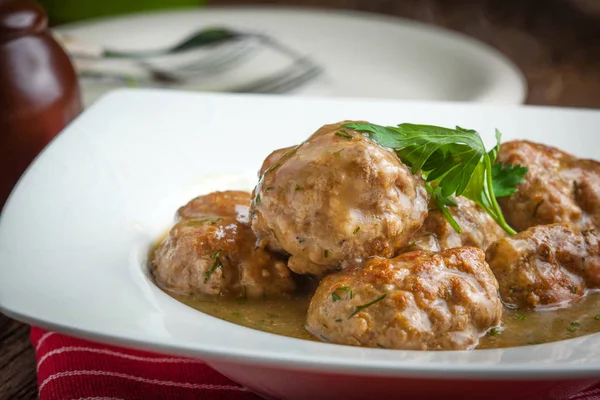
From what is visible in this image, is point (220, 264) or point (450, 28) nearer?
point (220, 264)

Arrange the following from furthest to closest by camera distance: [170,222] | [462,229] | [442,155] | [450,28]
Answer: [450,28] < [170,222] < [462,229] < [442,155]

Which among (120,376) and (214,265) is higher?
(214,265)

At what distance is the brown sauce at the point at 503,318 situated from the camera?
276 centimetres

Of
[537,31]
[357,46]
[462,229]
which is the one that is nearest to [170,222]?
[462,229]

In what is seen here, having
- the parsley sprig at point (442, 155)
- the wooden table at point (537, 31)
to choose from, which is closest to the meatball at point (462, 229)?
the parsley sprig at point (442, 155)

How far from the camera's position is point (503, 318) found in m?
2.87

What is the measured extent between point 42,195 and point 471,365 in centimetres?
192

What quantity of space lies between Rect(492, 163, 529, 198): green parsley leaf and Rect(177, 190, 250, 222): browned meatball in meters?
0.99

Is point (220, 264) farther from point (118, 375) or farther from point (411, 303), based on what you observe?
point (411, 303)

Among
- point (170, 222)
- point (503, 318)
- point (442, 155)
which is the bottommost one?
point (170, 222)

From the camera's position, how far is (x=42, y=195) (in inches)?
131

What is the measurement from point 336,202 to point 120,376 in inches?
41.6

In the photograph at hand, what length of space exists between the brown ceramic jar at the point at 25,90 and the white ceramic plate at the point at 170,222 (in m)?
0.45

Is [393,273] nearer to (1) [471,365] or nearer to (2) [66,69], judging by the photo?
(1) [471,365]
